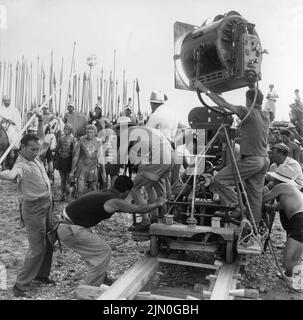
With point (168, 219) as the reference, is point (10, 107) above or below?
above

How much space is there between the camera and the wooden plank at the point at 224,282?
13.7ft

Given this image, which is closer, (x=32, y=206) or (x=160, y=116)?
(x=32, y=206)

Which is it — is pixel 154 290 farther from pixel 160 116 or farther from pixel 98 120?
pixel 98 120

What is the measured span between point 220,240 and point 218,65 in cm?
219

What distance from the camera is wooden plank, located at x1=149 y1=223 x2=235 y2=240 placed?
504 centimetres

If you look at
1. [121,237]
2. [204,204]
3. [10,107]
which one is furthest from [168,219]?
[10,107]

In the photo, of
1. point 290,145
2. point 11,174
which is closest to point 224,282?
point 11,174

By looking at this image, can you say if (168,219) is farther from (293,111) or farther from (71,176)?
(293,111)

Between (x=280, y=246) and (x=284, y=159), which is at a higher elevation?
(x=284, y=159)

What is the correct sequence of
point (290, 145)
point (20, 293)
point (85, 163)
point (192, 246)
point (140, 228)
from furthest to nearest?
point (290, 145) < point (85, 163) < point (140, 228) < point (192, 246) < point (20, 293)

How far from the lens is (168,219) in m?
5.39

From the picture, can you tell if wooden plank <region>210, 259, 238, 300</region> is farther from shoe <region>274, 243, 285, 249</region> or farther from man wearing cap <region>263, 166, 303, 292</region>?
shoe <region>274, 243, 285, 249</region>

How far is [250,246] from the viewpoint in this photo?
4809mm

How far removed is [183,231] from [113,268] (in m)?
1.61
